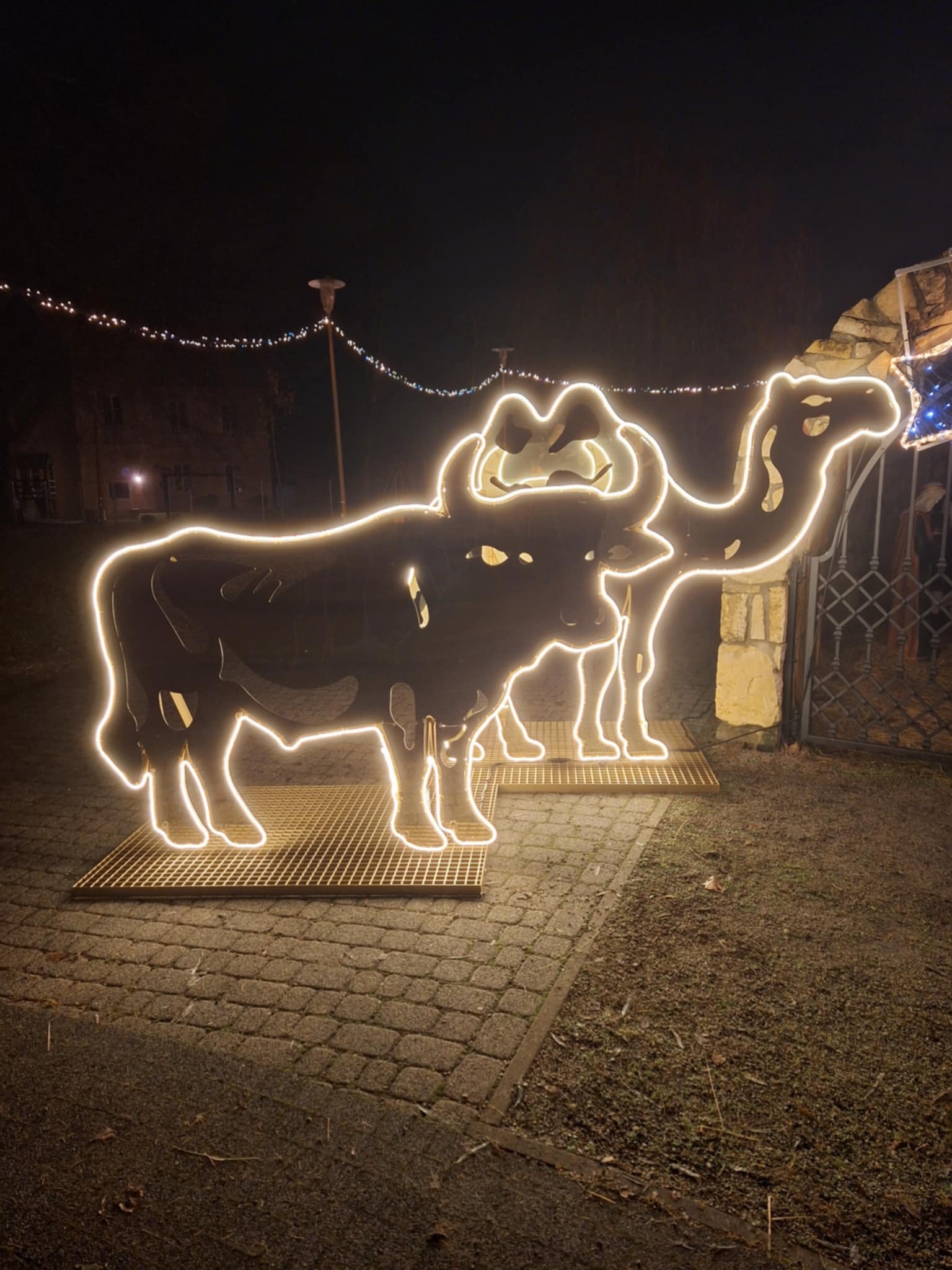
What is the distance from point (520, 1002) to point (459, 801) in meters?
1.47

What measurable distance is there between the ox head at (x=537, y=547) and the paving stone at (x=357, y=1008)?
2165mm

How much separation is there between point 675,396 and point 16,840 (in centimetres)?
1916

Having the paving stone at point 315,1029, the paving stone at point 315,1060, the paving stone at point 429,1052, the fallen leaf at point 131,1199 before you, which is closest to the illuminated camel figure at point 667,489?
the paving stone at point 429,1052

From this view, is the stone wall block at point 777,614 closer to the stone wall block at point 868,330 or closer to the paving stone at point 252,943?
the stone wall block at point 868,330

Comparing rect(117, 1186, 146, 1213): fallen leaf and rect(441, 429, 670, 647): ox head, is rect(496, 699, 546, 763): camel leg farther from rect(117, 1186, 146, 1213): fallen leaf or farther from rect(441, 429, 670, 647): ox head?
rect(117, 1186, 146, 1213): fallen leaf

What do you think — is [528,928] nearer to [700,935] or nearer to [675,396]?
[700,935]

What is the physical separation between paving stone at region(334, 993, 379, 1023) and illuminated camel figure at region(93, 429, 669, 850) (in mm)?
1192

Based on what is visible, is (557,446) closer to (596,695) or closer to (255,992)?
(596,695)

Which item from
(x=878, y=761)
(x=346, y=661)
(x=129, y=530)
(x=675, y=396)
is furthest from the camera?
(x=675, y=396)

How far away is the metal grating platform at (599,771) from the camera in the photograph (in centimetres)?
521

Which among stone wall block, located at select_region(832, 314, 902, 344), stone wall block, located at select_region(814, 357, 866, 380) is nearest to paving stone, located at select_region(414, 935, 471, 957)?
stone wall block, located at select_region(814, 357, 866, 380)

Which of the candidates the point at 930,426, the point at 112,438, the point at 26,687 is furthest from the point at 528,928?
the point at 112,438

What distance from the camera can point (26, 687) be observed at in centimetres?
859

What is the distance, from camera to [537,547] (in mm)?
4535
